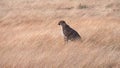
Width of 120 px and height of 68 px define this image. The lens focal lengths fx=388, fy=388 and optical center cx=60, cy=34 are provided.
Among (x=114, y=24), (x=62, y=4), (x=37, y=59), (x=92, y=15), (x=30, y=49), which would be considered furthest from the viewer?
(x=62, y=4)

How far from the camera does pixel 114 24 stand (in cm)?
1480

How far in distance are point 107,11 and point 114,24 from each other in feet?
16.4

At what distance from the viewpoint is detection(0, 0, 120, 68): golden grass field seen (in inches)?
413

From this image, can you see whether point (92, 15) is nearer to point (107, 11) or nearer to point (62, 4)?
point (107, 11)

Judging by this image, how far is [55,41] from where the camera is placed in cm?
1268

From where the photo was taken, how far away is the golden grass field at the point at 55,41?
10.5 m

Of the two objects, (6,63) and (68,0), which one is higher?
(6,63)

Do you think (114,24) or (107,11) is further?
(107,11)

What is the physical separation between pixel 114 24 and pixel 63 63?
5.02 meters

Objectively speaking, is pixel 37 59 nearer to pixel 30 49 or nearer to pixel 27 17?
pixel 30 49

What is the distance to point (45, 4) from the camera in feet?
78.8

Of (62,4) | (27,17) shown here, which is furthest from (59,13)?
(62,4)

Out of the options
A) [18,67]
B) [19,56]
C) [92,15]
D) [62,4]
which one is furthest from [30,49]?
[62,4]

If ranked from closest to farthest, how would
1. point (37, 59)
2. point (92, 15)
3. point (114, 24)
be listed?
point (37, 59) → point (114, 24) → point (92, 15)
